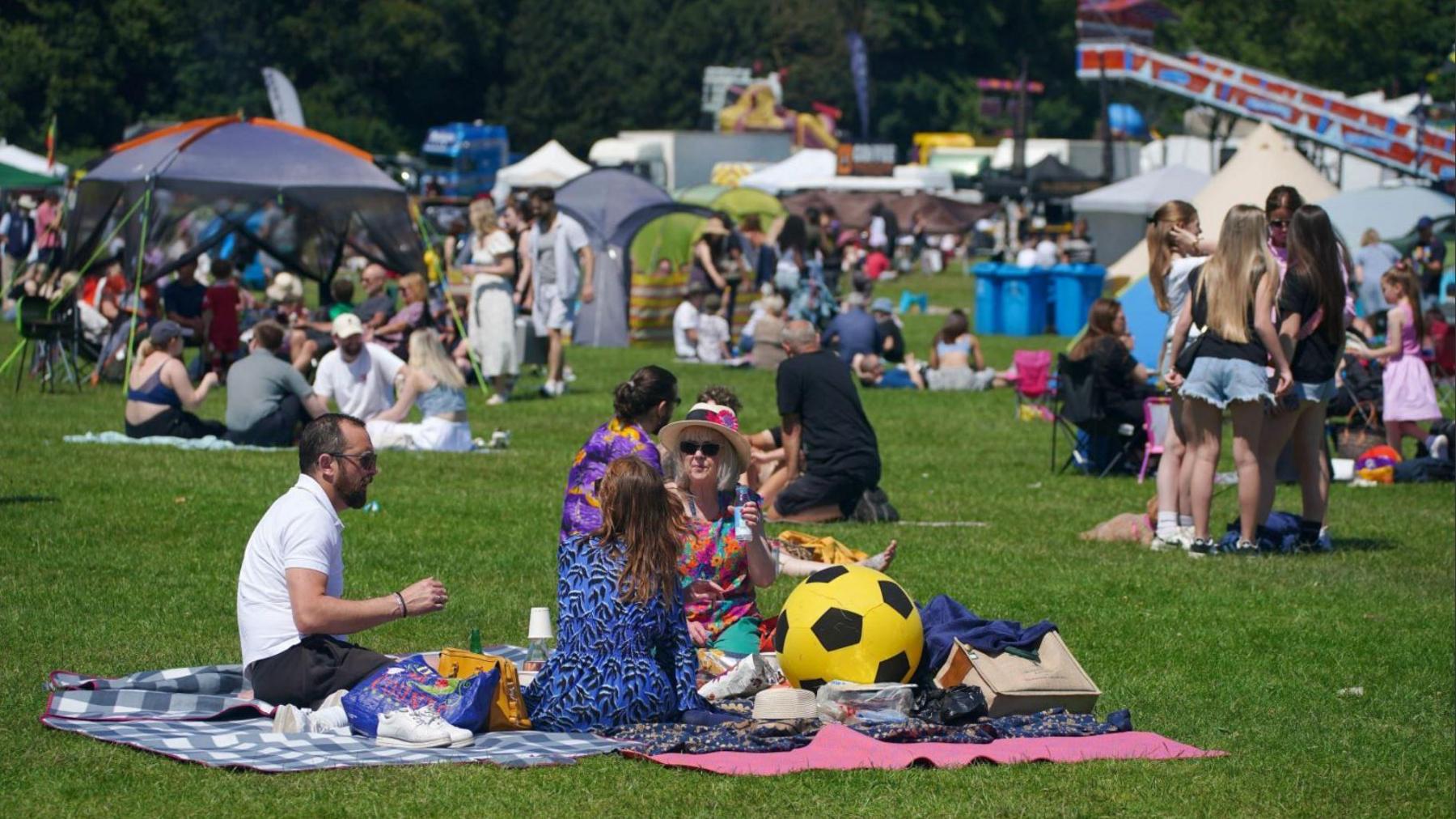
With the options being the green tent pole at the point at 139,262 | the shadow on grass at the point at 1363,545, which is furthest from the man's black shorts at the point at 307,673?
the green tent pole at the point at 139,262

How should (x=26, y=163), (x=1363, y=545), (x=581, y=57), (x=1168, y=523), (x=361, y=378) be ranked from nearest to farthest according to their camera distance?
(x=1168, y=523), (x=1363, y=545), (x=361, y=378), (x=26, y=163), (x=581, y=57)

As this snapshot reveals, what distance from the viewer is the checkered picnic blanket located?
6480mm

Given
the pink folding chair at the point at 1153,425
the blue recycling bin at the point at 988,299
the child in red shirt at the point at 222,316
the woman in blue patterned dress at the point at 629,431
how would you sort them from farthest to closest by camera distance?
the blue recycling bin at the point at 988,299
the child in red shirt at the point at 222,316
the pink folding chair at the point at 1153,425
the woman in blue patterned dress at the point at 629,431

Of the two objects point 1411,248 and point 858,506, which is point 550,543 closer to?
point 858,506

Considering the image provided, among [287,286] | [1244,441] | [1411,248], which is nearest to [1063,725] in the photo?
[1244,441]

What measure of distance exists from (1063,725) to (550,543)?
4.69m

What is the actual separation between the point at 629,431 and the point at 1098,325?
7.24m

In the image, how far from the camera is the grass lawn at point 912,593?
6238mm

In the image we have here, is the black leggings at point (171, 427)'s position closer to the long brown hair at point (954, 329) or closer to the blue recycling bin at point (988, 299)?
the long brown hair at point (954, 329)

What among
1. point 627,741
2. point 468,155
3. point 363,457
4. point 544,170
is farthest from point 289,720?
point 468,155

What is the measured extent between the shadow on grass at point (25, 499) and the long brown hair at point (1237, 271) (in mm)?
6961

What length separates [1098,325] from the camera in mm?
14984

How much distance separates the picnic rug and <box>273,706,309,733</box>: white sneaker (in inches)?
1.5

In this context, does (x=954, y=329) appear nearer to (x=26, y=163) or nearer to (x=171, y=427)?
(x=171, y=427)
